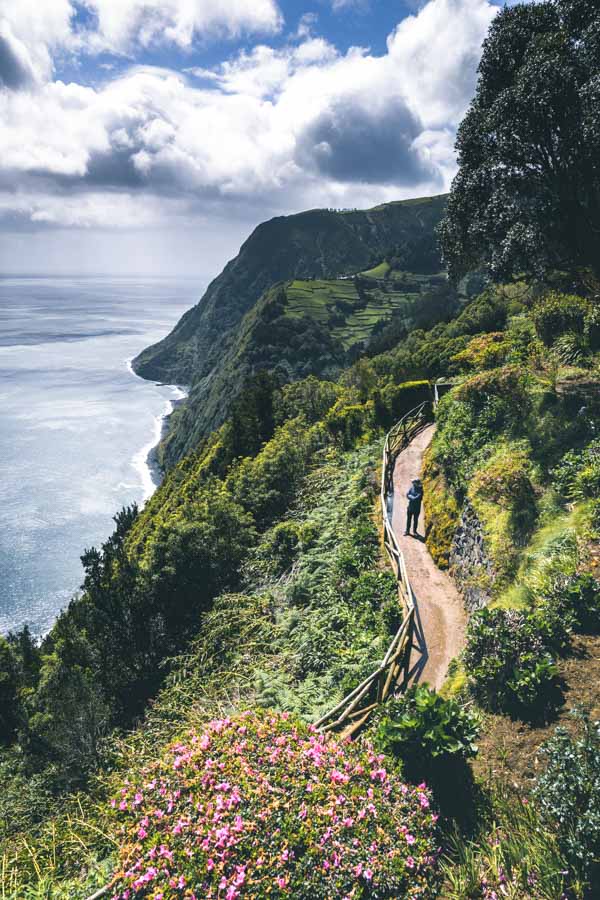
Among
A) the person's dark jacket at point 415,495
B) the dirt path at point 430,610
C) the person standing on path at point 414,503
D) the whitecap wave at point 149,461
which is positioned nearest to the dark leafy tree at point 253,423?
the dirt path at point 430,610

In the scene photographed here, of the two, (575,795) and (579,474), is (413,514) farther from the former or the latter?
(575,795)

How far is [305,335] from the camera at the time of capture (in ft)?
432

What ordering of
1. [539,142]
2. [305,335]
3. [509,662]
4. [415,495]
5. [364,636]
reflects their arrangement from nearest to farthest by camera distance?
[509,662] < [364,636] < [539,142] < [415,495] < [305,335]

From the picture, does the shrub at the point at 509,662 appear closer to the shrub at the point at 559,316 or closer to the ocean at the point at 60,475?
the shrub at the point at 559,316

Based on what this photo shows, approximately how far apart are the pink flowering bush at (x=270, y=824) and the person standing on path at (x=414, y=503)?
933 centimetres

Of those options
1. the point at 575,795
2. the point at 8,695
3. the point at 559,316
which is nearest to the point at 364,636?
the point at 575,795

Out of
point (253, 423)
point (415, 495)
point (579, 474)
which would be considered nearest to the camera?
point (579, 474)

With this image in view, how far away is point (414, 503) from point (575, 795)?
997cm

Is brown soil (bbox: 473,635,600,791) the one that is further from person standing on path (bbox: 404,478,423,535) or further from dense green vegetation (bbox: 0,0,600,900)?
person standing on path (bbox: 404,478,423,535)

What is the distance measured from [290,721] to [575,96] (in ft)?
55.3

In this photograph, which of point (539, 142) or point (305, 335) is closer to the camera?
point (539, 142)

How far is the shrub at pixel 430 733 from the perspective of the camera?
594 centimetres

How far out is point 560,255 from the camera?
14.5 meters

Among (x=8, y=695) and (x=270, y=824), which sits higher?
(x=270, y=824)
